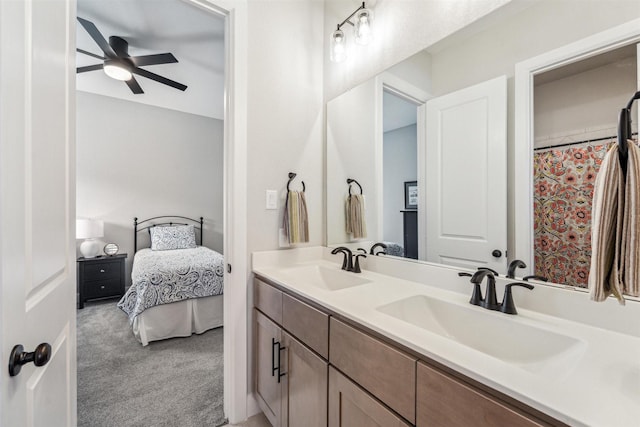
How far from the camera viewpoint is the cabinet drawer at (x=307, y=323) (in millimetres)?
1062

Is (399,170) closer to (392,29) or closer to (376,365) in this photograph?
(392,29)

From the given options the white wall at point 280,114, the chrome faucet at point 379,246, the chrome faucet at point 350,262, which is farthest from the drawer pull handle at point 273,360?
the chrome faucet at point 379,246

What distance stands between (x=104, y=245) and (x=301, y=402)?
4215mm

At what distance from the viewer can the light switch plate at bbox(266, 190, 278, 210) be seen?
175 cm

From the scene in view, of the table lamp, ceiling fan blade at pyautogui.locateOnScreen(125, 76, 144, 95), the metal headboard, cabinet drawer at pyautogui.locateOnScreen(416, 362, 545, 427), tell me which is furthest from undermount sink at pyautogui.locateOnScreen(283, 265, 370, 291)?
the metal headboard

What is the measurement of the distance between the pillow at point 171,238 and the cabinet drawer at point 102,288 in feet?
2.11

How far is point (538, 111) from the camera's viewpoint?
98cm

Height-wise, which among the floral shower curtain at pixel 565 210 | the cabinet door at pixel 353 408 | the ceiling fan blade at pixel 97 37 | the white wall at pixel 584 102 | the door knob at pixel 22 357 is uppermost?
the ceiling fan blade at pixel 97 37

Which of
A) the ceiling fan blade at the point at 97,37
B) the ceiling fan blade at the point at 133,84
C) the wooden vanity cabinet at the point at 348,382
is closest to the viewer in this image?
the wooden vanity cabinet at the point at 348,382

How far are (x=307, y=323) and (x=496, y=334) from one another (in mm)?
677

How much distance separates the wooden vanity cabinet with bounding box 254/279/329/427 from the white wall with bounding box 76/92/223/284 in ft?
12.2

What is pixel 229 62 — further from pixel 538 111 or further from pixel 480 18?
pixel 538 111

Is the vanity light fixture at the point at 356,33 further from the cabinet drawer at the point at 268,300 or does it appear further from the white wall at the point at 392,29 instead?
the cabinet drawer at the point at 268,300

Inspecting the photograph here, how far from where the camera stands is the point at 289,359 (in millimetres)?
1280
